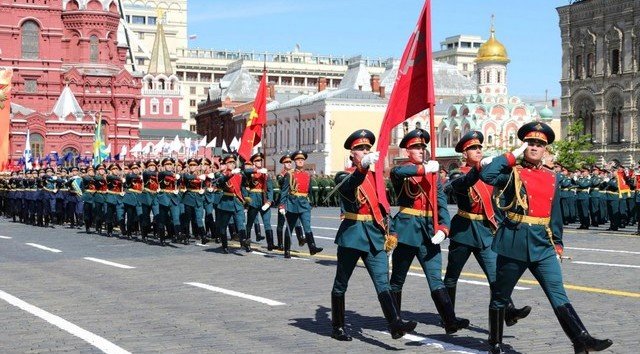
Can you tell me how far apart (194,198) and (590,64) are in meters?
62.2

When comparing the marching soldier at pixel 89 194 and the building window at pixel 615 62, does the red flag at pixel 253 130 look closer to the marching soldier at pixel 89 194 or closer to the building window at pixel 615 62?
the marching soldier at pixel 89 194

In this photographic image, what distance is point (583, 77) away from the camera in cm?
8006

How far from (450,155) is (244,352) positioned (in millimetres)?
73674

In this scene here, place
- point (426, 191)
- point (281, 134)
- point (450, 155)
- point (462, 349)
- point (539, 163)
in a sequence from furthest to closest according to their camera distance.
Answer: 1. point (281, 134)
2. point (450, 155)
3. point (426, 191)
4. point (462, 349)
5. point (539, 163)

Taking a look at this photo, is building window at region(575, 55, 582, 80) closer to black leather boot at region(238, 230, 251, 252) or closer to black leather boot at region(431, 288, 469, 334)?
black leather boot at region(238, 230, 251, 252)

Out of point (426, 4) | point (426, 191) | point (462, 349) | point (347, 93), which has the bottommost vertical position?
point (462, 349)

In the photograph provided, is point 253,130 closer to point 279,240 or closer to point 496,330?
point 279,240

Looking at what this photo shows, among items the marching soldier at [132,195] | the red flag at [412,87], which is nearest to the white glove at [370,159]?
the red flag at [412,87]

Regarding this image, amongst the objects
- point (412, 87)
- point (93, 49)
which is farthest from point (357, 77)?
point (412, 87)

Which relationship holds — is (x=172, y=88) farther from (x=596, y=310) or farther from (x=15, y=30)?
(x=596, y=310)

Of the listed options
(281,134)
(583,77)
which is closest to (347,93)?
(281,134)

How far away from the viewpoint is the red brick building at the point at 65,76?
7912cm

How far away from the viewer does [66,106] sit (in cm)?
8031

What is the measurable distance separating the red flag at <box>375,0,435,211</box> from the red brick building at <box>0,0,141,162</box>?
69.0 metres
